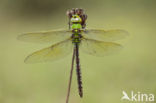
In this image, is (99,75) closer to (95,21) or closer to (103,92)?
(103,92)

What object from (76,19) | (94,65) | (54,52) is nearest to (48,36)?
(54,52)

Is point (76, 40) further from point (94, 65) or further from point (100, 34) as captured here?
point (94, 65)

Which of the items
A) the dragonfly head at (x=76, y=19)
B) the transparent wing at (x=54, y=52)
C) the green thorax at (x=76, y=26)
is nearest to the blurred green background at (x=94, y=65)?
the transparent wing at (x=54, y=52)

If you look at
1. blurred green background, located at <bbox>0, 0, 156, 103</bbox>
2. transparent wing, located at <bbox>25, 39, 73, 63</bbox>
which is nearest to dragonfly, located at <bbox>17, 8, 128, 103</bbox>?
transparent wing, located at <bbox>25, 39, 73, 63</bbox>

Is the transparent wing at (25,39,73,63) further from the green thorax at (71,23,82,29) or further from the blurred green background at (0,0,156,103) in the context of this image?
the blurred green background at (0,0,156,103)

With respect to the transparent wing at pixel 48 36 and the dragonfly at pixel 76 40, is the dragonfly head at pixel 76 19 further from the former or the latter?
the transparent wing at pixel 48 36
